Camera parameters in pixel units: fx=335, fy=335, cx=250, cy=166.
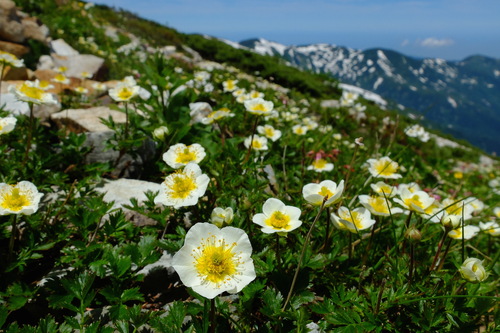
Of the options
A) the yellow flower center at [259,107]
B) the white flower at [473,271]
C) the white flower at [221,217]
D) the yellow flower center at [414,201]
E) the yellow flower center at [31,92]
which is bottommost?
the white flower at [221,217]

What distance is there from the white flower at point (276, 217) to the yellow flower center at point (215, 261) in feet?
0.91

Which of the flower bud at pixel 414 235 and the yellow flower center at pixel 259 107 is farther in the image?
the yellow flower center at pixel 259 107

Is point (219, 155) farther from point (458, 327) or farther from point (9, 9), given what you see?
point (9, 9)

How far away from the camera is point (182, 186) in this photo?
6.29ft

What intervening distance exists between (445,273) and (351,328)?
0.69 meters

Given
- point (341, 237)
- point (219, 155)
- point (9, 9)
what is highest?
point (9, 9)

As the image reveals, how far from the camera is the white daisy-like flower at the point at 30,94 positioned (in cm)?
244

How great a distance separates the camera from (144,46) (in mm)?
13523

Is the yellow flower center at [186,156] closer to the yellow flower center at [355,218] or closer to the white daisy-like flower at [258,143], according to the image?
the white daisy-like flower at [258,143]

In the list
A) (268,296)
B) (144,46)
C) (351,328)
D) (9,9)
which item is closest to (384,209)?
(351,328)

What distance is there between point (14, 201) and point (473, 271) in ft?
7.74

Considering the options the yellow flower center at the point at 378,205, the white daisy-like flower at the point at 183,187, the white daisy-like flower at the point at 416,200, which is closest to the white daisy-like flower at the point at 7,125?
the white daisy-like flower at the point at 183,187

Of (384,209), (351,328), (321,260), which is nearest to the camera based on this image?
(351,328)

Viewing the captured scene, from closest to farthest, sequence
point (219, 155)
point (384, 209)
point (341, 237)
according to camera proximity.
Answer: point (384, 209)
point (341, 237)
point (219, 155)
